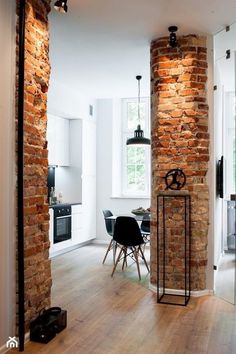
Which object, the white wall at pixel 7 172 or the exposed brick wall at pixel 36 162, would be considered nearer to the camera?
the white wall at pixel 7 172

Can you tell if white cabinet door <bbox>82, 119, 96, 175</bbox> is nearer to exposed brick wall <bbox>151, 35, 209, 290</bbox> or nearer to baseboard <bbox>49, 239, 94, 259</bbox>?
baseboard <bbox>49, 239, 94, 259</bbox>

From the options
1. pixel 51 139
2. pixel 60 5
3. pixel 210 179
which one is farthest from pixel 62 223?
pixel 60 5

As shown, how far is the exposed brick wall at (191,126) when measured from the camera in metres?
4.37

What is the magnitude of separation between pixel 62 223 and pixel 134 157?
2.38 m

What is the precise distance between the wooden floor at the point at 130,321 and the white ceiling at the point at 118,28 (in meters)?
3.04

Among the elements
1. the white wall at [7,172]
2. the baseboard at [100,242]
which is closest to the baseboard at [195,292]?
the white wall at [7,172]

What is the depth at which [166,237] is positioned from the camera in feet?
14.6

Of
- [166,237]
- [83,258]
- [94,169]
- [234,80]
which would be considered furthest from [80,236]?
[234,80]

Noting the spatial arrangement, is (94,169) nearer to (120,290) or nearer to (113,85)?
(113,85)

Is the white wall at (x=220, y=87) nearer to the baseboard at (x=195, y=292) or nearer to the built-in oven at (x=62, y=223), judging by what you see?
the baseboard at (x=195, y=292)

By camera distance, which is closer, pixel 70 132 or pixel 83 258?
pixel 83 258

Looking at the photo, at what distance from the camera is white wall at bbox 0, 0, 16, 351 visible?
2.88 metres

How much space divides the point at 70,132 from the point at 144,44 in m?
3.26

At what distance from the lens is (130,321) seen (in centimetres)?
358
